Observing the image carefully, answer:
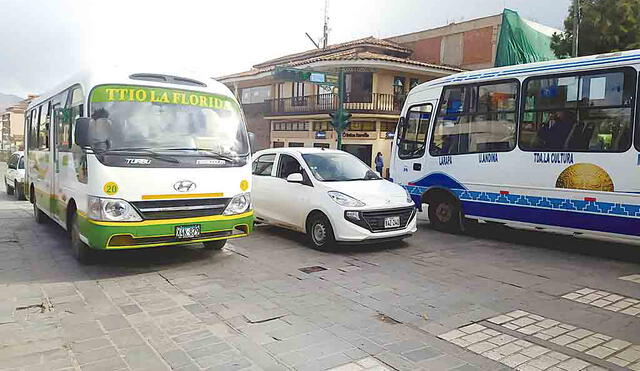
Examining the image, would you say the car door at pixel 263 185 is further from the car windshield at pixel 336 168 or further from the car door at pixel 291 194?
the car windshield at pixel 336 168

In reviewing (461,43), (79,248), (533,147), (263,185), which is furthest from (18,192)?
(461,43)

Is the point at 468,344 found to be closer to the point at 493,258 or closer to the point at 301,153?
the point at 493,258

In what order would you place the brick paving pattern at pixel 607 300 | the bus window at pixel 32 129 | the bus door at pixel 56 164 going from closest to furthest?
the brick paving pattern at pixel 607 300, the bus door at pixel 56 164, the bus window at pixel 32 129

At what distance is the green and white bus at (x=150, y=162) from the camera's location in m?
6.01

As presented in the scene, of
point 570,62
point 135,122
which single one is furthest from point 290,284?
point 570,62

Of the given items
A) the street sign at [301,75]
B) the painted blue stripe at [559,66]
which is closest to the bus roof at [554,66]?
the painted blue stripe at [559,66]

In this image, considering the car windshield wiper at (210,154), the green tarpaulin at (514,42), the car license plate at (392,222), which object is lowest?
the car license plate at (392,222)

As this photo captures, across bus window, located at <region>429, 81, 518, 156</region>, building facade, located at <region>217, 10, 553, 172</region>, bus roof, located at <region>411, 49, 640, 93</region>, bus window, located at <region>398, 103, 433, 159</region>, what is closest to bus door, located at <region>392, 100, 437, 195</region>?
bus window, located at <region>398, 103, 433, 159</region>

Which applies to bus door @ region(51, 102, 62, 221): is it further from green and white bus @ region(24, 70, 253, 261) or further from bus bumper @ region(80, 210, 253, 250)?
bus bumper @ region(80, 210, 253, 250)

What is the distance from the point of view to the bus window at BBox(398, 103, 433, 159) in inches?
405

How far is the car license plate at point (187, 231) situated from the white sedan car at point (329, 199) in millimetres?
2222

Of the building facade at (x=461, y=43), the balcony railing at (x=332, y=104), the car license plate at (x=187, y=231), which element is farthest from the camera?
the building facade at (x=461, y=43)

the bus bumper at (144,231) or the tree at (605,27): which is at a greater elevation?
the tree at (605,27)

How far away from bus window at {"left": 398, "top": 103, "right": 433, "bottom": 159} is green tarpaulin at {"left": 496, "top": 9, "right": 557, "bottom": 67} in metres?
11.8
